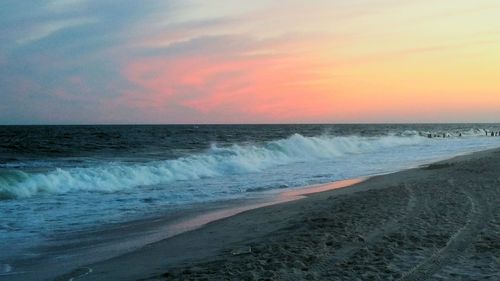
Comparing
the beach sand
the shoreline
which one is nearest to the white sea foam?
the shoreline

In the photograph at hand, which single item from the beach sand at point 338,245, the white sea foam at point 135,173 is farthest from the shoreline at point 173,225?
the white sea foam at point 135,173

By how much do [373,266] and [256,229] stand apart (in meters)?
2.99

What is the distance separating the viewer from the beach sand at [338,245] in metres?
5.59

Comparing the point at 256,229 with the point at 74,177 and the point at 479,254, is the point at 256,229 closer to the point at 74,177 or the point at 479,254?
the point at 479,254

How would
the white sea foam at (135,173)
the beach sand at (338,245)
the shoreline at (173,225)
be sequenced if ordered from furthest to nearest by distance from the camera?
1. the white sea foam at (135,173)
2. the shoreline at (173,225)
3. the beach sand at (338,245)

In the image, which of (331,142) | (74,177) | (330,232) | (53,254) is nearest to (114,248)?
(53,254)

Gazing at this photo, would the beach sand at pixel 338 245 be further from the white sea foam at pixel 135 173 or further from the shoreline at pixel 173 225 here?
the white sea foam at pixel 135 173

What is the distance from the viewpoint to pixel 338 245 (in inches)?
267

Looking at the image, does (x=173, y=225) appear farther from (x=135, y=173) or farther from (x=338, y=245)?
(x=135, y=173)

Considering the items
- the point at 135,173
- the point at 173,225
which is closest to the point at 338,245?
the point at 173,225

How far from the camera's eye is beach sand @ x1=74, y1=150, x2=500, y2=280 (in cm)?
559

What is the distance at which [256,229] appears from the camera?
8391 mm

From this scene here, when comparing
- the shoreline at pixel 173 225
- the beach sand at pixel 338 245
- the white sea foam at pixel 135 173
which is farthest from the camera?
the white sea foam at pixel 135 173

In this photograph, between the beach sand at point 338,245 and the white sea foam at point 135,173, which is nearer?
the beach sand at point 338,245
